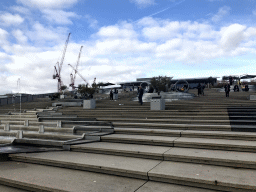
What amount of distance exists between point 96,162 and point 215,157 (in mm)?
2821

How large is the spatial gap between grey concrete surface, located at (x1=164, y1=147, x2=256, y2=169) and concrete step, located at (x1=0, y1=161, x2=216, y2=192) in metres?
1.08

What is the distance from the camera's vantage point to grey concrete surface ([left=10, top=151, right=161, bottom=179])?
4.66 m

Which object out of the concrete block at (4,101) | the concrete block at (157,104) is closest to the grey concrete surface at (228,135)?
the concrete block at (157,104)

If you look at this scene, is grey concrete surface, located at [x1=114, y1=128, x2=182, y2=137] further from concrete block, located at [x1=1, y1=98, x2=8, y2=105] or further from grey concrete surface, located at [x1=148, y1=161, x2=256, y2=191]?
concrete block, located at [x1=1, y1=98, x2=8, y2=105]

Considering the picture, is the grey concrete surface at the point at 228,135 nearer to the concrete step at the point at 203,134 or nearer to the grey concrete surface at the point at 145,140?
the concrete step at the point at 203,134

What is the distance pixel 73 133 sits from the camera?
8250 mm

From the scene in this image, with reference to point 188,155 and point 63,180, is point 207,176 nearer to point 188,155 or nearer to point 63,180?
point 188,155

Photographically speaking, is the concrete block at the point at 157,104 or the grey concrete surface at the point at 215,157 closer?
the grey concrete surface at the point at 215,157

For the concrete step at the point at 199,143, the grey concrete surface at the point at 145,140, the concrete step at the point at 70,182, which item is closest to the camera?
the concrete step at the point at 70,182

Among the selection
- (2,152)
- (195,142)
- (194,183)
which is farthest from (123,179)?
(2,152)

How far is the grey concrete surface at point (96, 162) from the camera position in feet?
15.3

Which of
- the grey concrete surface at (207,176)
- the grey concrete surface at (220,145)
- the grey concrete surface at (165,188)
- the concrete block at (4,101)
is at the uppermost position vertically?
the concrete block at (4,101)

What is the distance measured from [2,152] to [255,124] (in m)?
9.08

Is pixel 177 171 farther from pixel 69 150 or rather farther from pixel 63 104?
pixel 63 104
